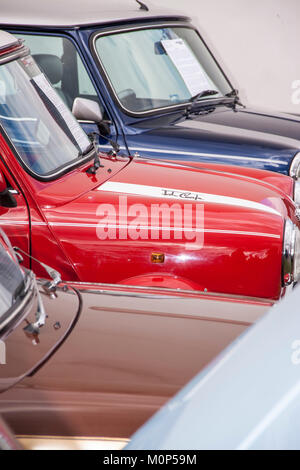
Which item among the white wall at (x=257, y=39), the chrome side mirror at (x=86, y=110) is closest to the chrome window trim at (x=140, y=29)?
the chrome side mirror at (x=86, y=110)

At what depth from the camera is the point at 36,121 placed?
326cm

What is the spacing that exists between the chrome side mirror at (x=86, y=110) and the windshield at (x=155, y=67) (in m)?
0.29

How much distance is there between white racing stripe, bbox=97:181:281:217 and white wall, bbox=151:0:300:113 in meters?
5.50

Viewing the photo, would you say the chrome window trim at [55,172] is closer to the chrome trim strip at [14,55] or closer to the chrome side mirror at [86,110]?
the chrome trim strip at [14,55]

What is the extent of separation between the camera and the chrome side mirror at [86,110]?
4289mm

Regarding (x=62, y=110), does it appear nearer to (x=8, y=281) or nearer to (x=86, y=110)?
(x=86, y=110)

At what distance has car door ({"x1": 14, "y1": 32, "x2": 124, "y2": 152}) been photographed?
452 cm

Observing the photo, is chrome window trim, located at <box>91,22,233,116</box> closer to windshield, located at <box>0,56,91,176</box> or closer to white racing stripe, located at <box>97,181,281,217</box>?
windshield, located at <box>0,56,91,176</box>

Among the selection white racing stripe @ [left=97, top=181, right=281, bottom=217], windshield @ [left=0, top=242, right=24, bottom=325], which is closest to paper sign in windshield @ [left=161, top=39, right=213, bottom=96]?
white racing stripe @ [left=97, top=181, right=281, bottom=217]

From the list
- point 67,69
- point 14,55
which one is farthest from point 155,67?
point 14,55

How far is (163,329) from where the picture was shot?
2074mm

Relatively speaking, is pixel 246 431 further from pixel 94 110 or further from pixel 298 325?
pixel 94 110
